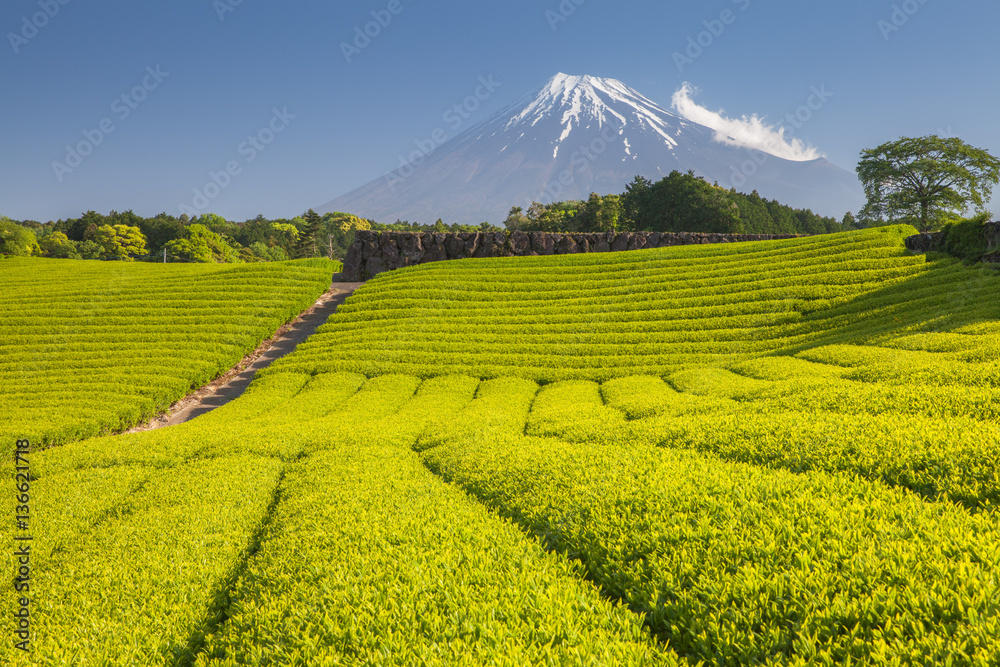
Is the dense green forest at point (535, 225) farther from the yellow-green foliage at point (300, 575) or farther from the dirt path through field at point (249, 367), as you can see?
the yellow-green foliage at point (300, 575)

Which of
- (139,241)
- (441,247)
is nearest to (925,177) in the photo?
(441,247)

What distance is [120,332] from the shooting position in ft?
72.1

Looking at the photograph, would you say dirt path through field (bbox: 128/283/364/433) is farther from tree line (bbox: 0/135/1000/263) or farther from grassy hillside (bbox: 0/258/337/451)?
tree line (bbox: 0/135/1000/263)

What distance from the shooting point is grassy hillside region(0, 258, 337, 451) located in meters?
15.3

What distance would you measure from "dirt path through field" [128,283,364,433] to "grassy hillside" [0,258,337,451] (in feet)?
1.29

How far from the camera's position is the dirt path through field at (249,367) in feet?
→ 56.5

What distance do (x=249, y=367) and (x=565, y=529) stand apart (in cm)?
2031

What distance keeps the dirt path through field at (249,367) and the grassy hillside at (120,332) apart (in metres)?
0.39

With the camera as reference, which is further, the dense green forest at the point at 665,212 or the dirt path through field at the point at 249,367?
the dense green forest at the point at 665,212

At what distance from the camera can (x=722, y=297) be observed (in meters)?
21.3

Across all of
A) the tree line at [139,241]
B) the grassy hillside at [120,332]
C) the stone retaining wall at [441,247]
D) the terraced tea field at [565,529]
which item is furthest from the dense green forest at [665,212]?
the terraced tea field at [565,529]

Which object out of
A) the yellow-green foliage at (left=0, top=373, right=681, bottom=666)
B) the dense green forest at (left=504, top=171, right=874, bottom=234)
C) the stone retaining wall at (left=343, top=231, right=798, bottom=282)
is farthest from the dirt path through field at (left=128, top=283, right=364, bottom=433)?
the dense green forest at (left=504, top=171, right=874, bottom=234)

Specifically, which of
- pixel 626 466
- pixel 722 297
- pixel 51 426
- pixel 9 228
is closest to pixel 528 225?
pixel 722 297

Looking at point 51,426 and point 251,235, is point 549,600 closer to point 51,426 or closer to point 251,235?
point 51,426
